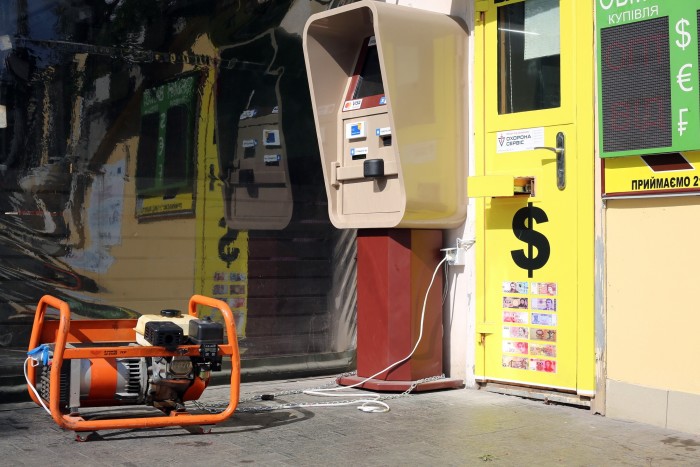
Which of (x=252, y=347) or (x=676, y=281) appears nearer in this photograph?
(x=676, y=281)

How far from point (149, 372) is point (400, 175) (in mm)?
2253

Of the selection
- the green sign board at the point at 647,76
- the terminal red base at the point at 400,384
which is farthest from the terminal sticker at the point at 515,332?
the green sign board at the point at 647,76

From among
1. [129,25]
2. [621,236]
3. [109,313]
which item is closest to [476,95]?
[621,236]

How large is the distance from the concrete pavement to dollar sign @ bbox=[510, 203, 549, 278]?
96cm

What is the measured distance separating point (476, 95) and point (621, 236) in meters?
1.63

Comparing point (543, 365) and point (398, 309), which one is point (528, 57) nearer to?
point (398, 309)

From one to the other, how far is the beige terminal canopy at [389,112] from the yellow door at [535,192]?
0.74 feet

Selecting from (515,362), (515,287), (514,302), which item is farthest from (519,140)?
(515,362)

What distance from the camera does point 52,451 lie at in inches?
211

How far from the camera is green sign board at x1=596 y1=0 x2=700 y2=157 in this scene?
583 cm

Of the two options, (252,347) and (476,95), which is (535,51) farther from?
(252,347)

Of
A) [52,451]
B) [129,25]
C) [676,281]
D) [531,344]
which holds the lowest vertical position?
[52,451]

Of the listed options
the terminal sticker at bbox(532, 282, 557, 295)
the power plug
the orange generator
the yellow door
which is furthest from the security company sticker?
the orange generator

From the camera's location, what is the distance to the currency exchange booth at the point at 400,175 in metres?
7.00
